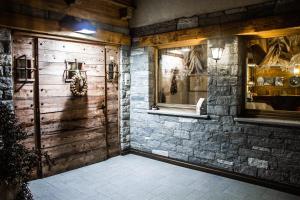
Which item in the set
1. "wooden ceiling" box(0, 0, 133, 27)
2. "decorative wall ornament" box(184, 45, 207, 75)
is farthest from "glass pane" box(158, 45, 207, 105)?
"wooden ceiling" box(0, 0, 133, 27)

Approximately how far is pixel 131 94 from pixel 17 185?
3.34 metres

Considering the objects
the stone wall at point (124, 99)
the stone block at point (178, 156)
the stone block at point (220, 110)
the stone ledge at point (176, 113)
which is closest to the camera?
the stone block at point (220, 110)

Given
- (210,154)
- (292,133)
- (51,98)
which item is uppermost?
(51,98)

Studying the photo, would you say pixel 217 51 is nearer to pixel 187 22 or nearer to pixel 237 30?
pixel 237 30

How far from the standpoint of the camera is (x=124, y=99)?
5867 mm

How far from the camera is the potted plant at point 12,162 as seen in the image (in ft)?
9.88

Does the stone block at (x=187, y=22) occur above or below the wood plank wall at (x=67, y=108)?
above

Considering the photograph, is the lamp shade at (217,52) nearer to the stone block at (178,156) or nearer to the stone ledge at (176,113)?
the stone ledge at (176,113)

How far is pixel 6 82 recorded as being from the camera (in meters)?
3.92

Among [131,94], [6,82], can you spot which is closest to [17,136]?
[6,82]

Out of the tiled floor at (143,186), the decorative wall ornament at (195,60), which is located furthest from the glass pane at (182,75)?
the tiled floor at (143,186)

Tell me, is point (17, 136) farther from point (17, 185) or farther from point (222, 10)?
point (222, 10)

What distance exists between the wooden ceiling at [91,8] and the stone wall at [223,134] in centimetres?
94

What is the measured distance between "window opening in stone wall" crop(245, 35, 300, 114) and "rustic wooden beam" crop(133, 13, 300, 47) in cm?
22
